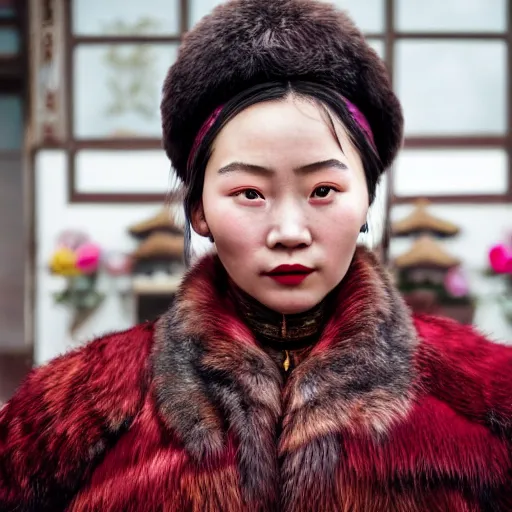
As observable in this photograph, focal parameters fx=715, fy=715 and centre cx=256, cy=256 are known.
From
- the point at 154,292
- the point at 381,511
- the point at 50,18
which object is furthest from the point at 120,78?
the point at 381,511

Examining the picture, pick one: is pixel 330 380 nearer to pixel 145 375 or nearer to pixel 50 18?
pixel 145 375

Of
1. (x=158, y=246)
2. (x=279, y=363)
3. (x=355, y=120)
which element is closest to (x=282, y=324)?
(x=279, y=363)

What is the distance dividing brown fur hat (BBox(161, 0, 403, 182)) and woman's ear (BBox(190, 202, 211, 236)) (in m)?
0.10

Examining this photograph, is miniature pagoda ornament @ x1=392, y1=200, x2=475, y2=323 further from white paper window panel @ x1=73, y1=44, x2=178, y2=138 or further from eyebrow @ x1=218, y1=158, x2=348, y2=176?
eyebrow @ x1=218, y1=158, x2=348, y2=176

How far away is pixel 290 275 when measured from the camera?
2.84 ft

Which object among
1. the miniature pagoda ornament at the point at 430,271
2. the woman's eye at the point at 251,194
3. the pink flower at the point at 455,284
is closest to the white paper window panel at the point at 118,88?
the miniature pagoda ornament at the point at 430,271

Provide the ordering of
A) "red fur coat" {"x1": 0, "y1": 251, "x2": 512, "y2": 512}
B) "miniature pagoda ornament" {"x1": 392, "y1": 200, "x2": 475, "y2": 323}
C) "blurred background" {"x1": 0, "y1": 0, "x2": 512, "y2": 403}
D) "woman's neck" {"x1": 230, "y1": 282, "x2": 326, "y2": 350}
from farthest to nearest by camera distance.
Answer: "blurred background" {"x1": 0, "y1": 0, "x2": 512, "y2": 403} < "miniature pagoda ornament" {"x1": 392, "y1": 200, "x2": 475, "y2": 323} < "woman's neck" {"x1": 230, "y1": 282, "x2": 326, "y2": 350} < "red fur coat" {"x1": 0, "y1": 251, "x2": 512, "y2": 512}

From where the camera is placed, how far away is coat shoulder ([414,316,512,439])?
87 centimetres

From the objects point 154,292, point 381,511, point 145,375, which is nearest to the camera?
point 381,511

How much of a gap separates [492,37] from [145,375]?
9.07ft

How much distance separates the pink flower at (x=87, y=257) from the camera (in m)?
2.99

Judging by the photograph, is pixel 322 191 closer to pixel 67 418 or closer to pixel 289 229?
pixel 289 229

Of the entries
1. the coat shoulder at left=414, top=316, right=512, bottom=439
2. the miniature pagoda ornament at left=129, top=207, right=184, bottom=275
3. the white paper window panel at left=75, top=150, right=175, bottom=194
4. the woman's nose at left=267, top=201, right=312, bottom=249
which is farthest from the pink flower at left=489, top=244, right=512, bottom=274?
the woman's nose at left=267, top=201, right=312, bottom=249

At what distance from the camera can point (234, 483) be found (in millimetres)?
817
